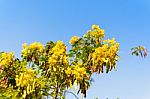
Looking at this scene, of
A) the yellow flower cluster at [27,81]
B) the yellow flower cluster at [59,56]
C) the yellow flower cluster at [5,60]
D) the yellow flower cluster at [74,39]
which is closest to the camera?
the yellow flower cluster at [27,81]

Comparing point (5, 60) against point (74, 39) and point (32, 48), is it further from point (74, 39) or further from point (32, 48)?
point (74, 39)

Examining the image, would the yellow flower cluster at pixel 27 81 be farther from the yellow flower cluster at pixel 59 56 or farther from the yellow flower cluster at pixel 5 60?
the yellow flower cluster at pixel 5 60

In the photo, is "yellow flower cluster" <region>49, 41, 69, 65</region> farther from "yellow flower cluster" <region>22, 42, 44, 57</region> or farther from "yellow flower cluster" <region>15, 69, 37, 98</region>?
"yellow flower cluster" <region>22, 42, 44, 57</region>

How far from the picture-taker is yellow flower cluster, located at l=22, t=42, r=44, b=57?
98.3 ft

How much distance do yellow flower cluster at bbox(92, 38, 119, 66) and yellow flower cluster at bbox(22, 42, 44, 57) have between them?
435cm

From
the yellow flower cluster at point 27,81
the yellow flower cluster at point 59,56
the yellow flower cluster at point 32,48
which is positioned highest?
the yellow flower cluster at point 32,48

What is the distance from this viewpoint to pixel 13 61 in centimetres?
2928

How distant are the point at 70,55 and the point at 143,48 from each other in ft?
17.3

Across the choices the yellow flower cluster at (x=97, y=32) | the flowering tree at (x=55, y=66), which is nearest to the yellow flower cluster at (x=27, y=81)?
the flowering tree at (x=55, y=66)

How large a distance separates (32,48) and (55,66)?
3.48 meters

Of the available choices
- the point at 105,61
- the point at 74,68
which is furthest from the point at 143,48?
the point at 74,68

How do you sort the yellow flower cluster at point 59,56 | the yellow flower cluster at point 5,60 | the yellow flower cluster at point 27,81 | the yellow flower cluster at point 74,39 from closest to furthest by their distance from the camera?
the yellow flower cluster at point 27,81 < the yellow flower cluster at point 59,56 < the yellow flower cluster at point 5,60 < the yellow flower cluster at point 74,39

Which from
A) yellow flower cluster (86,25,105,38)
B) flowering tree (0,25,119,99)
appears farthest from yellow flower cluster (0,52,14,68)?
yellow flower cluster (86,25,105,38)

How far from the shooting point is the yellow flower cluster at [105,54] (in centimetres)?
2766
